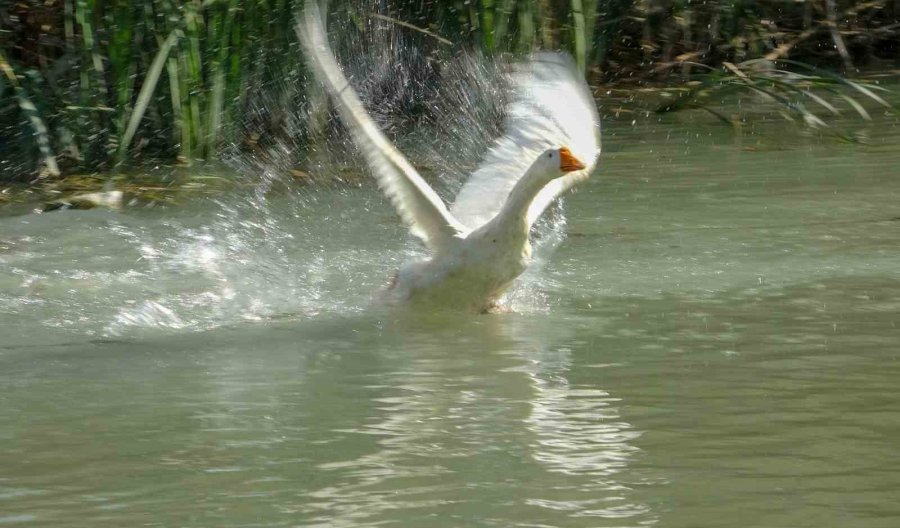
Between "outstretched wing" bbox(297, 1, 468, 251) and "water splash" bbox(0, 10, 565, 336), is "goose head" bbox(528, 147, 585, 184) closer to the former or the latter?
"outstretched wing" bbox(297, 1, 468, 251)

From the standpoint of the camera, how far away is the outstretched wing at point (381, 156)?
5.47 m

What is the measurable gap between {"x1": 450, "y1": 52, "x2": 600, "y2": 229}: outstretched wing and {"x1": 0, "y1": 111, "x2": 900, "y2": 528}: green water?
17.2 inches

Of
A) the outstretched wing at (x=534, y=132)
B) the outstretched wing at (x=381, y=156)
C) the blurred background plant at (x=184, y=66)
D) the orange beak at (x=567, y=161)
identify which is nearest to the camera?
the outstretched wing at (x=381, y=156)

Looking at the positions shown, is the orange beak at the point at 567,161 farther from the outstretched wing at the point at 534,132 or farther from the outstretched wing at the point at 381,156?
the outstretched wing at the point at 534,132

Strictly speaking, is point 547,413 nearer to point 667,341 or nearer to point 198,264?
point 667,341

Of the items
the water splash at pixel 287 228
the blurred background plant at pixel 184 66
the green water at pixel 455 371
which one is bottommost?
the green water at pixel 455 371

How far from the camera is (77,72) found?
27.9 ft

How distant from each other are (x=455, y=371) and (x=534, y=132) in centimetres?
226

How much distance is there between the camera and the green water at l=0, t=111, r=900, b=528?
3.40 meters

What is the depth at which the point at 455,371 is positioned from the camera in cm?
470

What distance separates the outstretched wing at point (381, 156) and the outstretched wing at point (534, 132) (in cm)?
57

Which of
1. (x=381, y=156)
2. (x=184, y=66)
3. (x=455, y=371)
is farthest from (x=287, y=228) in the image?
(x=455, y=371)

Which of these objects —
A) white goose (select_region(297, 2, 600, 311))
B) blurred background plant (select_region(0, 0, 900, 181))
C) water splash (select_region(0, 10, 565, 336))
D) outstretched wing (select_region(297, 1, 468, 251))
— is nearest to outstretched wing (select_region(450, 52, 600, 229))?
white goose (select_region(297, 2, 600, 311))

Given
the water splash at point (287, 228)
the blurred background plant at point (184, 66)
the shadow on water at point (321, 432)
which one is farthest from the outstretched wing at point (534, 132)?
the blurred background plant at point (184, 66)
